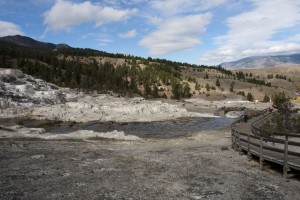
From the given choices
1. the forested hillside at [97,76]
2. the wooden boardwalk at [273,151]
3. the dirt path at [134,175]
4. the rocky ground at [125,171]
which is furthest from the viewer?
the forested hillside at [97,76]

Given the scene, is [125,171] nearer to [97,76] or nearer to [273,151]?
[273,151]

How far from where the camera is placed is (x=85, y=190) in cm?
1591

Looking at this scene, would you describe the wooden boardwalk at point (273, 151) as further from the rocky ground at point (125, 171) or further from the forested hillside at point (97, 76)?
the forested hillside at point (97, 76)

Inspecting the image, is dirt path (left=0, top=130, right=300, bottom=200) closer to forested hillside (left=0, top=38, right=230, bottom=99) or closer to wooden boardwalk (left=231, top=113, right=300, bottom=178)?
wooden boardwalk (left=231, top=113, right=300, bottom=178)

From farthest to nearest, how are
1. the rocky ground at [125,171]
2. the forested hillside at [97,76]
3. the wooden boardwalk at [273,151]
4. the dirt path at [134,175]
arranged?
the forested hillside at [97,76] → the wooden boardwalk at [273,151] → the rocky ground at [125,171] → the dirt path at [134,175]

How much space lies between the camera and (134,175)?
18.6m

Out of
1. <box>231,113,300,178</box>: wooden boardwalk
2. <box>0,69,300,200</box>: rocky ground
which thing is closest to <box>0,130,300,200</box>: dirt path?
<box>0,69,300,200</box>: rocky ground

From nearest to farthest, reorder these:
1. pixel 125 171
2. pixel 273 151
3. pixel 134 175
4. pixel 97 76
→ pixel 134 175 → pixel 125 171 → pixel 273 151 → pixel 97 76

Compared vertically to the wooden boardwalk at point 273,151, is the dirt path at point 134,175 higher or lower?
lower

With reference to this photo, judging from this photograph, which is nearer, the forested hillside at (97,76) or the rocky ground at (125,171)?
the rocky ground at (125,171)

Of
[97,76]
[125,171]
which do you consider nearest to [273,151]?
[125,171]

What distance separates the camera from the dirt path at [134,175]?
15523 mm

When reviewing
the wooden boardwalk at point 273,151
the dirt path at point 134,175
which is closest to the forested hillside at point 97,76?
the dirt path at point 134,175

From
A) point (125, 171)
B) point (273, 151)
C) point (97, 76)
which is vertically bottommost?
point (125, 171)
